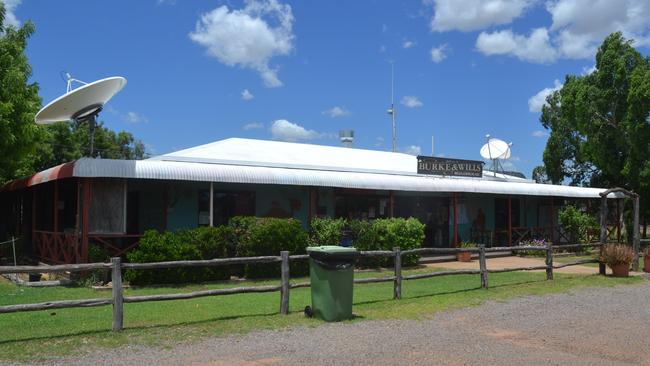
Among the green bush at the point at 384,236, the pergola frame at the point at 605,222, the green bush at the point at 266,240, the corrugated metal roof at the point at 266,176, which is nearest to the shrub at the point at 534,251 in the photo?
the corrugated metal roof at the point at 266,176

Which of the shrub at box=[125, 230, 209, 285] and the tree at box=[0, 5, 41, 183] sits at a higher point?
the tree at box=[0, 5, 41, 183]

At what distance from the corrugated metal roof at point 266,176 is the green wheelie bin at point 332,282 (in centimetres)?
623

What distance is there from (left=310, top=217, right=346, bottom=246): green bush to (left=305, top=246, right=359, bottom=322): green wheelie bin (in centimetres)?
712

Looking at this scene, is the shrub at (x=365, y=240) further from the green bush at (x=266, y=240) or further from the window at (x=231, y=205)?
the window at (x=231, y=205)

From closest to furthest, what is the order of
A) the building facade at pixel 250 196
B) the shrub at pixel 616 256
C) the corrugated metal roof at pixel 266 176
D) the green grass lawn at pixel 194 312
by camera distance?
the green grass lawn at pixel 194 312 → the corrugated metal roof at pixel 266 176 → the building facade at pixel 250 196 → the shrub at pixel 616 256

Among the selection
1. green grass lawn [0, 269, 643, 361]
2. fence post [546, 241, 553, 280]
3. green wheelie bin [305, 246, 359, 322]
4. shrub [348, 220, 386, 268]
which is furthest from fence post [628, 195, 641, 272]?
green wheelie bin [305, 246, 359, 322]

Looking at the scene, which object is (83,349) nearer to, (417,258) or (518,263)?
(417,258)

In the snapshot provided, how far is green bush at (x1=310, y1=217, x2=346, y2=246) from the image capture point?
15859mm

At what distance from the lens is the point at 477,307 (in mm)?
9859

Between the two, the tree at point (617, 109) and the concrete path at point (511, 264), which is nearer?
the concrete path at point (511, 264)

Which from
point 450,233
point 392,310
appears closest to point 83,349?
point 392,310

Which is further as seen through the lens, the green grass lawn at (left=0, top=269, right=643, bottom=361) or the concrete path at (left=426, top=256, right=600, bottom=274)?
the concrete path at (left=426, top=256, right=600, bottom=274)

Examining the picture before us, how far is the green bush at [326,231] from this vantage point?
15859 mm

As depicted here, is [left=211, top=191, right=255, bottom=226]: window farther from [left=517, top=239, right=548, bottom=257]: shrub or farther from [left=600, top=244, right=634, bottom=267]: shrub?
[left=517, top=239, right=548, bottom=257]: shrub
